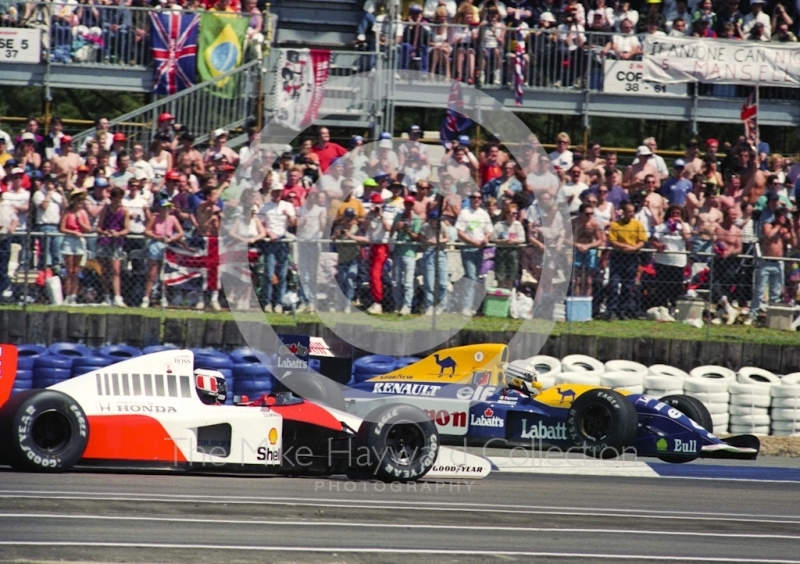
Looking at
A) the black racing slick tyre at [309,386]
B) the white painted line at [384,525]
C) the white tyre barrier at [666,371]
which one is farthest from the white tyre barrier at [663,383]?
the white painted line at [384,525]

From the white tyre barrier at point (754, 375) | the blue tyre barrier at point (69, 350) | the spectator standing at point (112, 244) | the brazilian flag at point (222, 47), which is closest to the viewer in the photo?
the blue tyre barrier at point (69, 350)

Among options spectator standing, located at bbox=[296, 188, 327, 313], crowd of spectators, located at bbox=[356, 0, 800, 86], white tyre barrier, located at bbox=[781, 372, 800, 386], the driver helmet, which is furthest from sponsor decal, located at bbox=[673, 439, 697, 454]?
crowd of spectators, located at bbox=[356, 0, 800, 86]

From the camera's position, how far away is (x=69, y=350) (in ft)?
43.7

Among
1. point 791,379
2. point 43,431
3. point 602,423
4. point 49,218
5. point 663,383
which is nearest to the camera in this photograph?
point 43,431

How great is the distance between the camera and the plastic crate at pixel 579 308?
1472 centimetres

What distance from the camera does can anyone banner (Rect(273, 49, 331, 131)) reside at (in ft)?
57.5

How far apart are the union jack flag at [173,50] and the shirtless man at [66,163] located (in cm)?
239

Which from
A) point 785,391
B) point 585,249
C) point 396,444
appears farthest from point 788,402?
point 396,444

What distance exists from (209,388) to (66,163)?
6898 millimetres

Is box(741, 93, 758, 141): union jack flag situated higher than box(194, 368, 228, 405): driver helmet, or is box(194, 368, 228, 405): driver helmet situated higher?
box(741, 93, 758, 141): union jack flag

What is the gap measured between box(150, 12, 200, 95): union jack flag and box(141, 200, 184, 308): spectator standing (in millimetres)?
3856

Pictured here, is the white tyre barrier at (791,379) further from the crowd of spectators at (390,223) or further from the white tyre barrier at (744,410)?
the crowd of spectators at (390,223)

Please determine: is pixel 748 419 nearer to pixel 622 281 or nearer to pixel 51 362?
pixel 622 281

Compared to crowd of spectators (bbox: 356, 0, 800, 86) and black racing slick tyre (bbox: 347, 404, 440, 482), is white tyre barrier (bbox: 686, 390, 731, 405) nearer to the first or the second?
black racing slick tyre (bbox: 347, 404, 440, 482)
